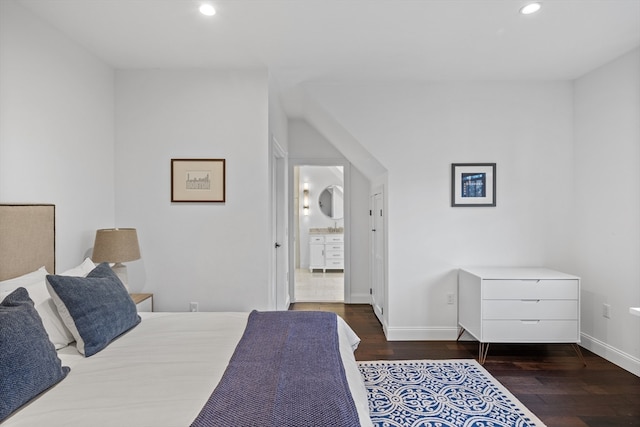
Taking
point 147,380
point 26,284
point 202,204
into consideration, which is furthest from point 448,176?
point 26,284

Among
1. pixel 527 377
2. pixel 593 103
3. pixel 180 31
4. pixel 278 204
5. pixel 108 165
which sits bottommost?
pixel 527 377

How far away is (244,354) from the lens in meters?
1.64

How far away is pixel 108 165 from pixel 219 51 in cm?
138

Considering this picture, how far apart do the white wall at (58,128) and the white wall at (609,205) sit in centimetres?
429

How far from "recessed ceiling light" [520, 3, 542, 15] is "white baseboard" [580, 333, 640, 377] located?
270 centimetres

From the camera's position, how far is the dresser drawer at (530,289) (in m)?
3.06

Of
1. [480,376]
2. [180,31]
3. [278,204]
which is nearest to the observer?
[180,31]

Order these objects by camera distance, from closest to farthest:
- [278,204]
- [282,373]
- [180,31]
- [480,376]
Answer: [282,373] < [180,31] < [480,376] < [278,204]

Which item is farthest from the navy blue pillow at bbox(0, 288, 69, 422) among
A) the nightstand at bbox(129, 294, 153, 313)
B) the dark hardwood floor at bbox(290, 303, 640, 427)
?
the dark hardwood floor at bbox(290, 303, 640, 427)

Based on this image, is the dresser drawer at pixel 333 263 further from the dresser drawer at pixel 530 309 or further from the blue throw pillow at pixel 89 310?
the blue throw pillow at pixel 89 310

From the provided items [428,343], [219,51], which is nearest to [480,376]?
[428,343]

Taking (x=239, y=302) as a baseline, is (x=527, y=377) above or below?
below

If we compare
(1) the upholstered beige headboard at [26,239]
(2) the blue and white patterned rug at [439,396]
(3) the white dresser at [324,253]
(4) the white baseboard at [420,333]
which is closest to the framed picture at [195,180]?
(1) the upholstered beige headboard at [26,239]

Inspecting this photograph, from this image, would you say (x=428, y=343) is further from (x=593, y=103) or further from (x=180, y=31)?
(x=180, y=31)
